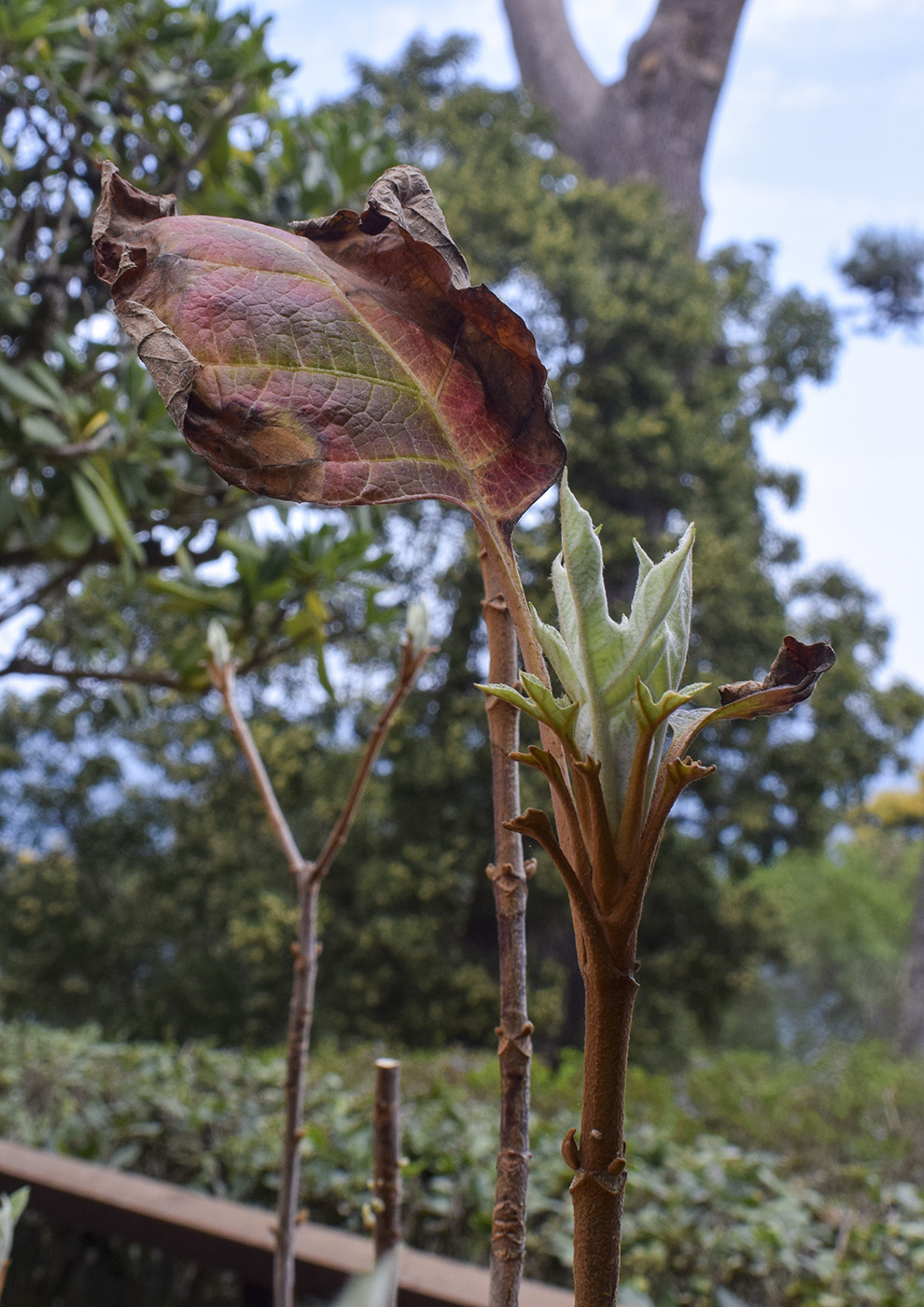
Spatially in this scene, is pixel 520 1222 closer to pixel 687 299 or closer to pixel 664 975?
pixel 664 975

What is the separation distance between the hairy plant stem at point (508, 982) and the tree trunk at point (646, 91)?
6706 mm

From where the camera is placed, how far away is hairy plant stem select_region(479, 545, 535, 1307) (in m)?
0.37

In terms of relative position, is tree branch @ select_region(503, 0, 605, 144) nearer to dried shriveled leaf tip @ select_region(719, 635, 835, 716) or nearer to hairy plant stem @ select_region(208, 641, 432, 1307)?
hairy plant stem @ select_region(208, 641, 432, 1307)

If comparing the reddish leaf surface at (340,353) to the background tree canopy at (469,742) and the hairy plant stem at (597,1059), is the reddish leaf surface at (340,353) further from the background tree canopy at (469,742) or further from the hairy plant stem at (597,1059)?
the background tree canopy at (469,742)

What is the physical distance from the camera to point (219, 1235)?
4.21ft

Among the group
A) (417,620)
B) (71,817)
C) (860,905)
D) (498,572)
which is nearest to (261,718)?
(71,817)

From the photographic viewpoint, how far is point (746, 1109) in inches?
101

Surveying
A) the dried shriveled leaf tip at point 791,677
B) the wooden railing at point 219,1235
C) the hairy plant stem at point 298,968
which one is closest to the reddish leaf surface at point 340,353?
the dried shriveled leaf tip at point 791,677

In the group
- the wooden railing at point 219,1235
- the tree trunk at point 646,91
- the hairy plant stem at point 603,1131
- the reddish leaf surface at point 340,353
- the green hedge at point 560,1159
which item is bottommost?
the green hedge at point 560,1159

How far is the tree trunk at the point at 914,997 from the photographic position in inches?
201

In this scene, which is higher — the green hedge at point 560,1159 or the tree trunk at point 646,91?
the tree trunk at point 646,91

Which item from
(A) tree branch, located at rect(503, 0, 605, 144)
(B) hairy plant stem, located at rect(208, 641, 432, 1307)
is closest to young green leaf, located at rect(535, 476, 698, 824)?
(B) hairy plant stem, located at rect(208, 641, 432, 1307)

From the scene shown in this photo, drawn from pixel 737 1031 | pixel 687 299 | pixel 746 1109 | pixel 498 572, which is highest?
pixel 687 299

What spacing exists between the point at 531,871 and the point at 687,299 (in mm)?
5938
